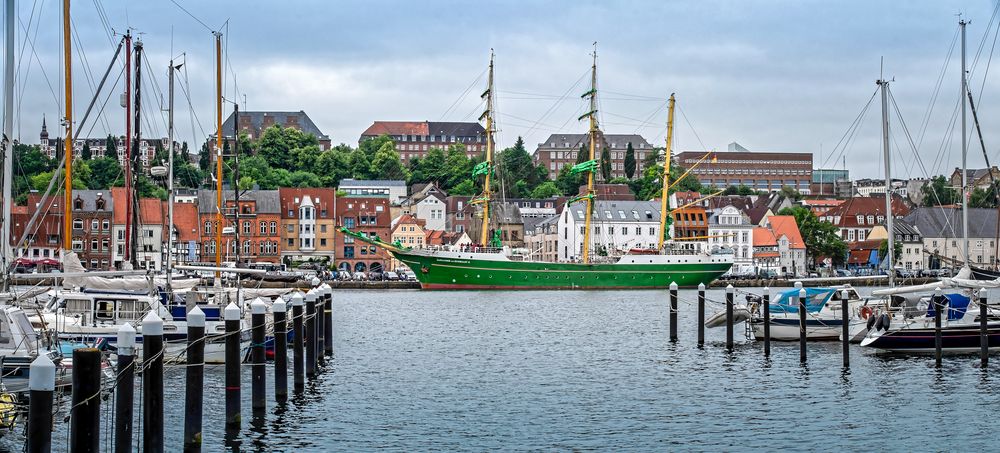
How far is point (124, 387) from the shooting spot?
19.9m

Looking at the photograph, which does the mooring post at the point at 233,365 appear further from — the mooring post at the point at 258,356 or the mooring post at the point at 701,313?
the mooring post at the point at 701,313

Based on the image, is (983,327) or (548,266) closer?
(983,327)

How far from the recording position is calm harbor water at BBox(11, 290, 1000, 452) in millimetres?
28328

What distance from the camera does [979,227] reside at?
496ft

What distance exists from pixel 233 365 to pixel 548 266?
9125 centimetres

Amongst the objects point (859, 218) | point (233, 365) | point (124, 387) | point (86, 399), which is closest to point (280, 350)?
point (233, 365)

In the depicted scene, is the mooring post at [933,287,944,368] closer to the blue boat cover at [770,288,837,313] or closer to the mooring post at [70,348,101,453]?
the blue boat cover at [770,288,837,313]

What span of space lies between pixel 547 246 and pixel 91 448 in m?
142

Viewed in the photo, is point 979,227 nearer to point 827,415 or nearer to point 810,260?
point 810,260

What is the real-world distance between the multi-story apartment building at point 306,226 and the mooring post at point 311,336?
11161 cm

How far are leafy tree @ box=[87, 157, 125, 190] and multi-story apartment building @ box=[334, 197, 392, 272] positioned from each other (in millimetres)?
40530

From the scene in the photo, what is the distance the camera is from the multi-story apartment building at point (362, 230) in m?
151

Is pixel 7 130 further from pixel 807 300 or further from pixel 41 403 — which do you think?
pixel 807 300

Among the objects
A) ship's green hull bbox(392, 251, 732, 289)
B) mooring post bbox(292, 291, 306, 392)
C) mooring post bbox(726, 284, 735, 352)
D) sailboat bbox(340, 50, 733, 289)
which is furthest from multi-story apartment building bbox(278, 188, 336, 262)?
mooring post bbox(292, 291, 306, 392)
